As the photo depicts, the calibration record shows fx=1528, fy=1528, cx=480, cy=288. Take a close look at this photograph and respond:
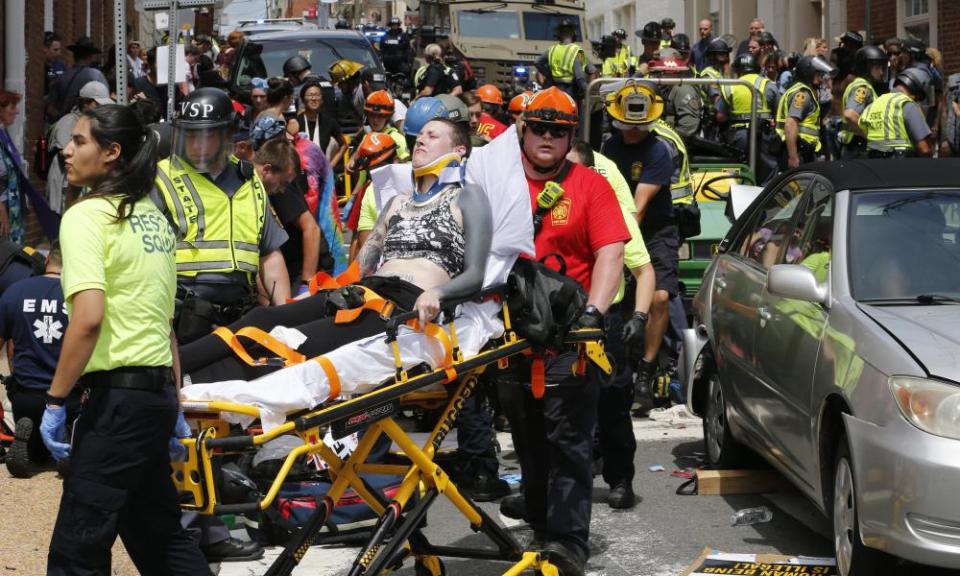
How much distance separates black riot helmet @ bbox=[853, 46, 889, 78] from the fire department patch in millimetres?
9514

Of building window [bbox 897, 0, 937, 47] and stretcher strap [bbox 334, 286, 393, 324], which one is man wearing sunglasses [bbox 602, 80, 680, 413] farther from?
building window [bbox 897, 0, 937, 47]

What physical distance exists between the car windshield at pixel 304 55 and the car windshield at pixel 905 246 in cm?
1459

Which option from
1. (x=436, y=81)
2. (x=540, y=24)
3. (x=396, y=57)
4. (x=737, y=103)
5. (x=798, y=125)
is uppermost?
(x=540, y=24)

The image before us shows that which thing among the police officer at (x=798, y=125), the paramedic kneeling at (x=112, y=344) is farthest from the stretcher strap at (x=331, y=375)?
the police officer at (x=798, y=125)

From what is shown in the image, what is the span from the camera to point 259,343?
505cm

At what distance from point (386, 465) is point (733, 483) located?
255 centimetres

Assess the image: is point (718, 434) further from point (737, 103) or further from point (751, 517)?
point (737, 103)

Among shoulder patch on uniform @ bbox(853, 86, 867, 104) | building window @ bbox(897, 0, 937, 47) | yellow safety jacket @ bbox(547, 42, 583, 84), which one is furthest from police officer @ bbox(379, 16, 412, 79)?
shoulder patch on uniform @ bbox(853, 86, 867, 104)

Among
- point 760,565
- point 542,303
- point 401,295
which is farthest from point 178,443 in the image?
point 760,565

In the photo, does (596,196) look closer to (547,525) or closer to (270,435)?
(547,525)

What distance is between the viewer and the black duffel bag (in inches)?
212

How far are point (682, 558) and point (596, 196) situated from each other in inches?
62.8

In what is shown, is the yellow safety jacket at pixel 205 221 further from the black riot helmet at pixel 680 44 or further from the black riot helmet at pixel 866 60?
the black riot helmet at pixel 680 44

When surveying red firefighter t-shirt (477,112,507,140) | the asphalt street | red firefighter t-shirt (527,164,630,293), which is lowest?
the asphalt street
